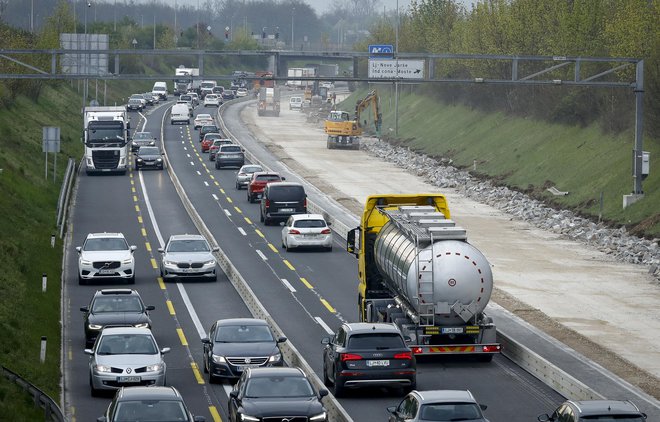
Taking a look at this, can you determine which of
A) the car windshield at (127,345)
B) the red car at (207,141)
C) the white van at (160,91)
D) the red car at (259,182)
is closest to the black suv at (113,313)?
the car windshield at (127,345)

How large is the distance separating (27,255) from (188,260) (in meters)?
5.37

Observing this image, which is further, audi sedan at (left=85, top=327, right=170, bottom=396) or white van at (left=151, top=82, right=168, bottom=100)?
white van at (left=151, top=82, right=168, bottom=100)

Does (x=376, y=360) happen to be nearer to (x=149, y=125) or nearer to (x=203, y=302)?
(x=203, y=302)

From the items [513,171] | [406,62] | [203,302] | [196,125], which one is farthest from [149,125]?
[203,302]

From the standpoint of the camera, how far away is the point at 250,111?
534 ft

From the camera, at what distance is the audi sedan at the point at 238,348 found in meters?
29.8

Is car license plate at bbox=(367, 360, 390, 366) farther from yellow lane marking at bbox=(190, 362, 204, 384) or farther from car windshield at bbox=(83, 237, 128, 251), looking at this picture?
car windshield at bbox=(83, 237, 128, 251)

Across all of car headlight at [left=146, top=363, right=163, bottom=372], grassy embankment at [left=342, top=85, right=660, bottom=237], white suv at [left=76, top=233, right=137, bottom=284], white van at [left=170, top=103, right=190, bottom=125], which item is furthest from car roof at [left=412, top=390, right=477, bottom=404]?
white van at [left=170, top=103, right=190, bottom=125]

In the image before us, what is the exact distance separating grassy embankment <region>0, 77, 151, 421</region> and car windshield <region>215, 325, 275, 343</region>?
3.75 m

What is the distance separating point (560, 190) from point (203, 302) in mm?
38055

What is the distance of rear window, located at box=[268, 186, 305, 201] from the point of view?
61.5m

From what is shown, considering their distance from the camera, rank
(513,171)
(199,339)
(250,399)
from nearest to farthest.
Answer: (250,399) < (199,339) < (513,171)

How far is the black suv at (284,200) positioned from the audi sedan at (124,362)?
106 feet

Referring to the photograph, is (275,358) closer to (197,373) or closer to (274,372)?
(197,373)
